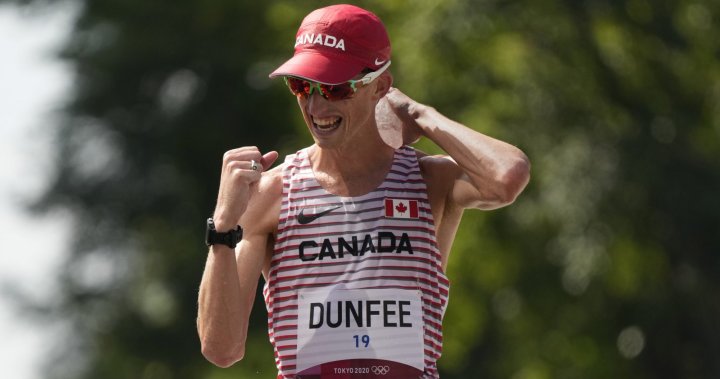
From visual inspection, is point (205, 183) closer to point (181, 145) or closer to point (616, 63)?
point (181, 145)

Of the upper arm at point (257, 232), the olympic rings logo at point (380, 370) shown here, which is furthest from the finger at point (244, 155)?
the olympic rings logo at point (380, 370)

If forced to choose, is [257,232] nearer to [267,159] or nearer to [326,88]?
[267,159]

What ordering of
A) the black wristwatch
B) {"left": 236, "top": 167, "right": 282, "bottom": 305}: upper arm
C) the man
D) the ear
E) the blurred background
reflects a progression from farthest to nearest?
the blurred background < the ear < {"left": 236, "top": 167, "right": 282, "bottom": 305}: upper arm < the man < the black wristwatch

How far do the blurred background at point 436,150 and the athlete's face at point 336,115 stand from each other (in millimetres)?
10513

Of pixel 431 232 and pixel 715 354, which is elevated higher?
pixel 715 354

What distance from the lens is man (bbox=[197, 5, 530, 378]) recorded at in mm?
5453

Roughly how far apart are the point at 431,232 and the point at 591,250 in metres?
11.0

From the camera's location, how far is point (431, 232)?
562cm

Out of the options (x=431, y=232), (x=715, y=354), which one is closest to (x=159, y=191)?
(x=715, y=354)

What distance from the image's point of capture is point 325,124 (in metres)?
5.50

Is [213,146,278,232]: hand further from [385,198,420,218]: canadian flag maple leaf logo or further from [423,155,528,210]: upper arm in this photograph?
[423,155,528,210]: upper arm

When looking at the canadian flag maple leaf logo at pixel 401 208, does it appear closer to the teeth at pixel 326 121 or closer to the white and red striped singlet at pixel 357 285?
the white and red striped singlet at pixel 357 285

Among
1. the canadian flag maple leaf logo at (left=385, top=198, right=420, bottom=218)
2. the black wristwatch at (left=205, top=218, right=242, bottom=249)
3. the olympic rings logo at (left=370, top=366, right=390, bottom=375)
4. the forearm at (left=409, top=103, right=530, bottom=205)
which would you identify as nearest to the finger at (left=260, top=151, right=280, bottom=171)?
the black wristwatch at (left=205, top=218, right=242, bottom=249)

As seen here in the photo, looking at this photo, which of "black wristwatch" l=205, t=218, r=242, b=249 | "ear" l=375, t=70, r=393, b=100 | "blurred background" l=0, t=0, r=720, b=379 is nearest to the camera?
"black wristwatch" l=205, t=218, r=242, b=249
